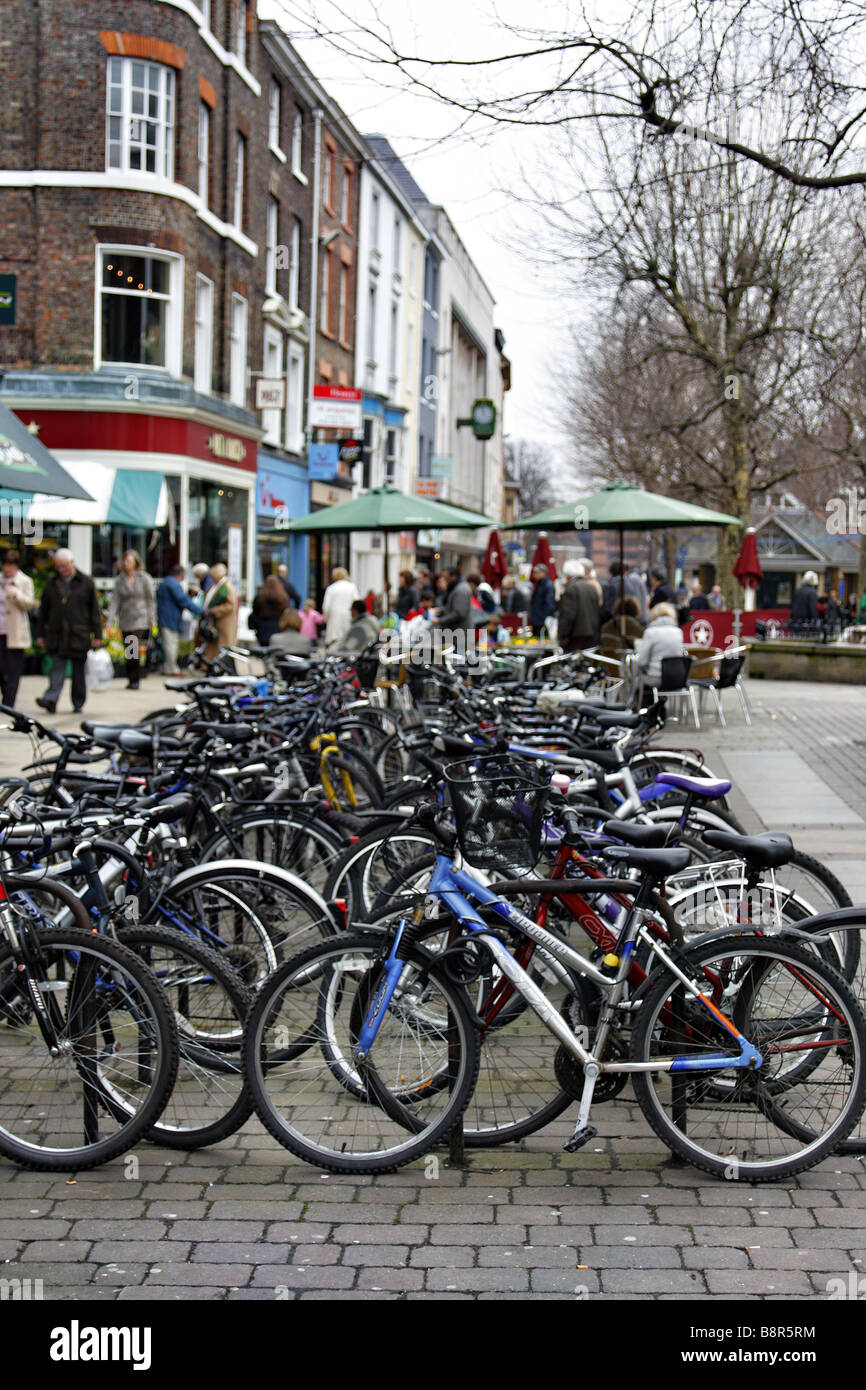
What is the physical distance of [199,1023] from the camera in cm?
455

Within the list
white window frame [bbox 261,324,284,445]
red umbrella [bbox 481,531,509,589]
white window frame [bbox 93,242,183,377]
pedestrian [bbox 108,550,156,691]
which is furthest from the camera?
white window frame [bbox 261,324,284,445]

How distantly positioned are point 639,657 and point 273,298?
19256 millimetres

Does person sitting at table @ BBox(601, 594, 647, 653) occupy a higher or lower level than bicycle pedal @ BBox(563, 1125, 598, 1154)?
higher

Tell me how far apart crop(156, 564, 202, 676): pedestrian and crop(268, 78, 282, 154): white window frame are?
1377cm

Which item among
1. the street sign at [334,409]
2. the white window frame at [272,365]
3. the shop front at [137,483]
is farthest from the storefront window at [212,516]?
the street sign at [334,409]

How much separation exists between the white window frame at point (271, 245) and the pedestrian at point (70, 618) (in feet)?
54.0

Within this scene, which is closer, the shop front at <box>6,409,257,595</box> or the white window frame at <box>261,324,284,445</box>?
the shop front at <box>6,409,257,595</box>

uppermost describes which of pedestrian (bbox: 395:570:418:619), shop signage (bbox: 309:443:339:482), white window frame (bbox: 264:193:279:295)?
white window frame (bbox: 264:193:279:295)

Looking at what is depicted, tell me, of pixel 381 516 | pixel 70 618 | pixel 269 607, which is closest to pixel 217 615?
pixel 269 607

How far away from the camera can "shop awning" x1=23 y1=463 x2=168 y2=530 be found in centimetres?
1973

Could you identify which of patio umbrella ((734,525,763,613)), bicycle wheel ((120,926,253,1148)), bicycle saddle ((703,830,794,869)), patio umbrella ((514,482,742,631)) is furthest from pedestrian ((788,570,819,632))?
bicycle wheel ((120,926,253,1148))

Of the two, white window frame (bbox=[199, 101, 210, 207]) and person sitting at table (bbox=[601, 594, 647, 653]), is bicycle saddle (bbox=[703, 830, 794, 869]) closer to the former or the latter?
person sitting at table (bbox=[601, 594, 647, 653])

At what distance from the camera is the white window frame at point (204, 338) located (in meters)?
25.5
